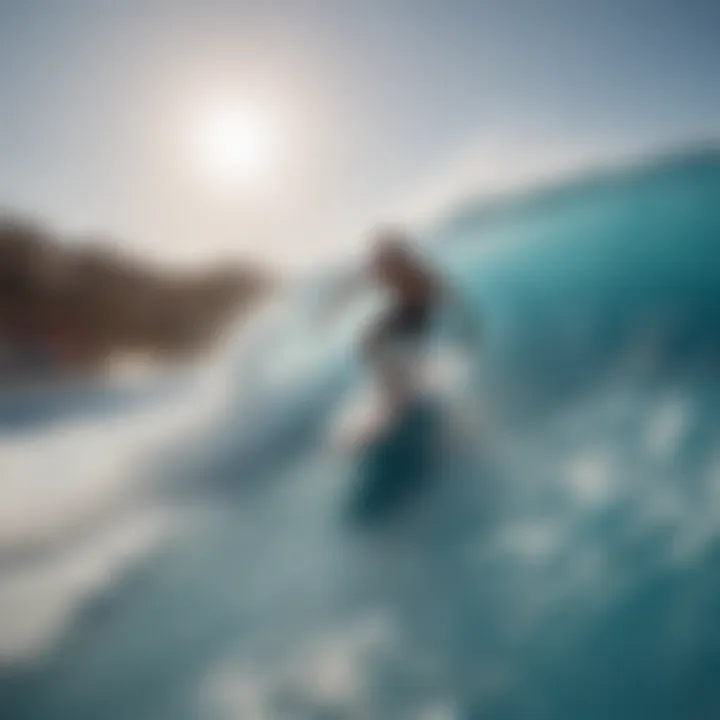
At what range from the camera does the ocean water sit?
103 centimetres

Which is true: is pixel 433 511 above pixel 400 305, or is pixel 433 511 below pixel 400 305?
below

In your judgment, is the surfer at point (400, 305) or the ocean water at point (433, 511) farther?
the surfer at point (400, 305)

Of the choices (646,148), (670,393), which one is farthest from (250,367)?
(646,148)

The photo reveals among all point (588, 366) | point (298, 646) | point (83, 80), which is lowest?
point (298, 646)

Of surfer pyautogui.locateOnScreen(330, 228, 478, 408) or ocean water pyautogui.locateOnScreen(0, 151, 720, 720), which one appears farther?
surfer pyautogui.locateOnScreen(330, 228, 478, 408)

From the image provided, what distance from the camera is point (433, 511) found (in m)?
1.16

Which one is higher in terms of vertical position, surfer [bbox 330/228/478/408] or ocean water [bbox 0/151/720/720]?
surfer [bbox 330/228/478/408]

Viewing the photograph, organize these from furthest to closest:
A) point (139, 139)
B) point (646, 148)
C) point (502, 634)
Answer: point (646, 148)
point (139, 139)
point (502, 634)

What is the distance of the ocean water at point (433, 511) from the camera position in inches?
40.4

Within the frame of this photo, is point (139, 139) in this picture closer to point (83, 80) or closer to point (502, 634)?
point (83, 80)

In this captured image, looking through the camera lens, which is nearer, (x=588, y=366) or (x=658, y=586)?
(x=658, y=586)

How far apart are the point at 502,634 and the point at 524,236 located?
2.22ft

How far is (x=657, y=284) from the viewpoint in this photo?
131cm

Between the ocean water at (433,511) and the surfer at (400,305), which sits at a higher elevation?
the surfer at (400,305)
